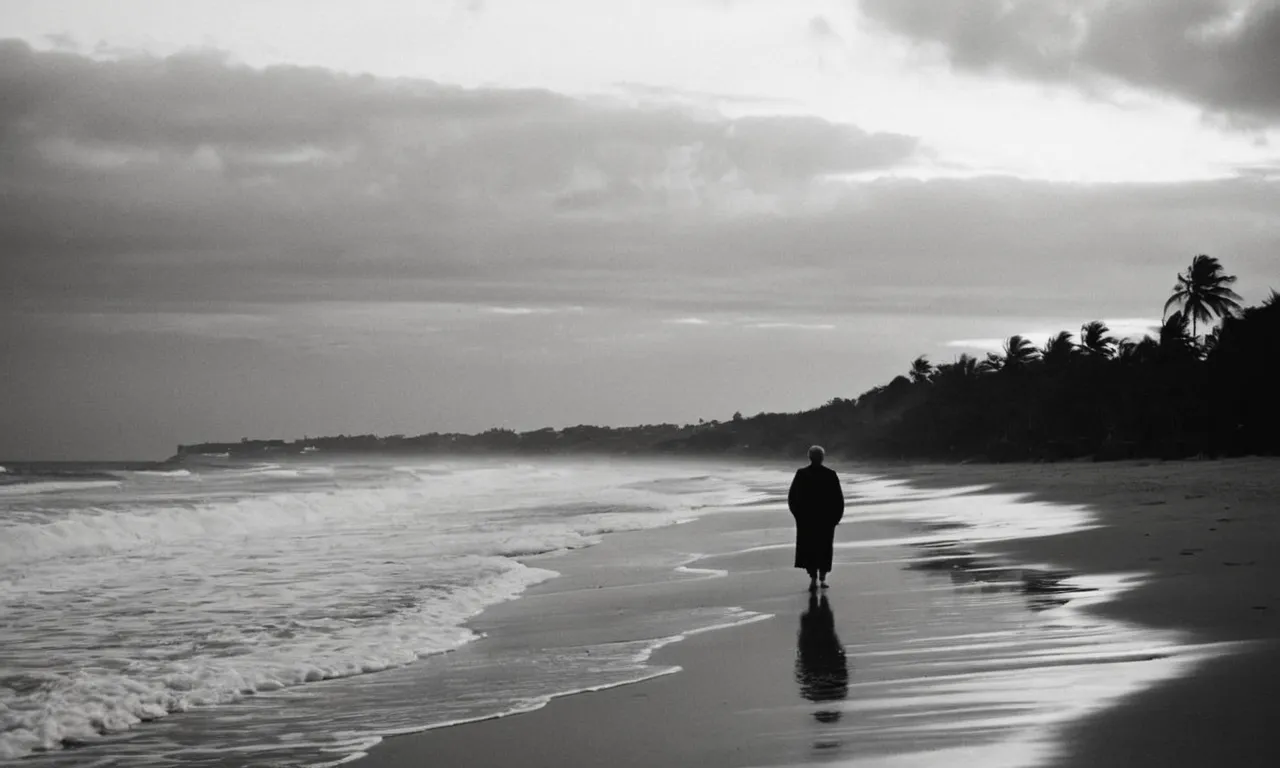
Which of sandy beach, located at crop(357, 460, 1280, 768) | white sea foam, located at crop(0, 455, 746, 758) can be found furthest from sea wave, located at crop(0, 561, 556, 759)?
sandy beach, located at crop(357, 460, 1280, 768)

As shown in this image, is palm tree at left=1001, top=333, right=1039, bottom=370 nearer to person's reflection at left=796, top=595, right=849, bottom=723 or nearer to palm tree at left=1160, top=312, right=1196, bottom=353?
palm tree at left=1160, top=312, right=1196, bottom=353

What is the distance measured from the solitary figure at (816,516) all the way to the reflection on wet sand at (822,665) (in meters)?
1.75

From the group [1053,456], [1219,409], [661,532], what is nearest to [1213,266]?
[1053,456]

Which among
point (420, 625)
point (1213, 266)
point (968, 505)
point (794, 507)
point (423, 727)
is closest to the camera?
point (423, 727)

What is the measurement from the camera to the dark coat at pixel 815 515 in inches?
468

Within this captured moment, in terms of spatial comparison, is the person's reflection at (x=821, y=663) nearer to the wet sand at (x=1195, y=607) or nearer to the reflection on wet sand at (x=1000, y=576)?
the wet sand at (x=1195, y=607)

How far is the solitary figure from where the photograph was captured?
11.9m

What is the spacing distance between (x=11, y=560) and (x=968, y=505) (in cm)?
1880

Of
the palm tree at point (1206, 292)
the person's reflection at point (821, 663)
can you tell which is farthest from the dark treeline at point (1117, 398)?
the person's reflection at point (821, 663)

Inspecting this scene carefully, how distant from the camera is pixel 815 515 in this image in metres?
11.9

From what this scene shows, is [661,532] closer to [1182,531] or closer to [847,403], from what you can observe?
[1182,531]

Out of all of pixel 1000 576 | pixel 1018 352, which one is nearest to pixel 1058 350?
pixel 1018 352

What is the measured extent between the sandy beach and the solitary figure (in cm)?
35

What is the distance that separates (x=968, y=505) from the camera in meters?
26.1
